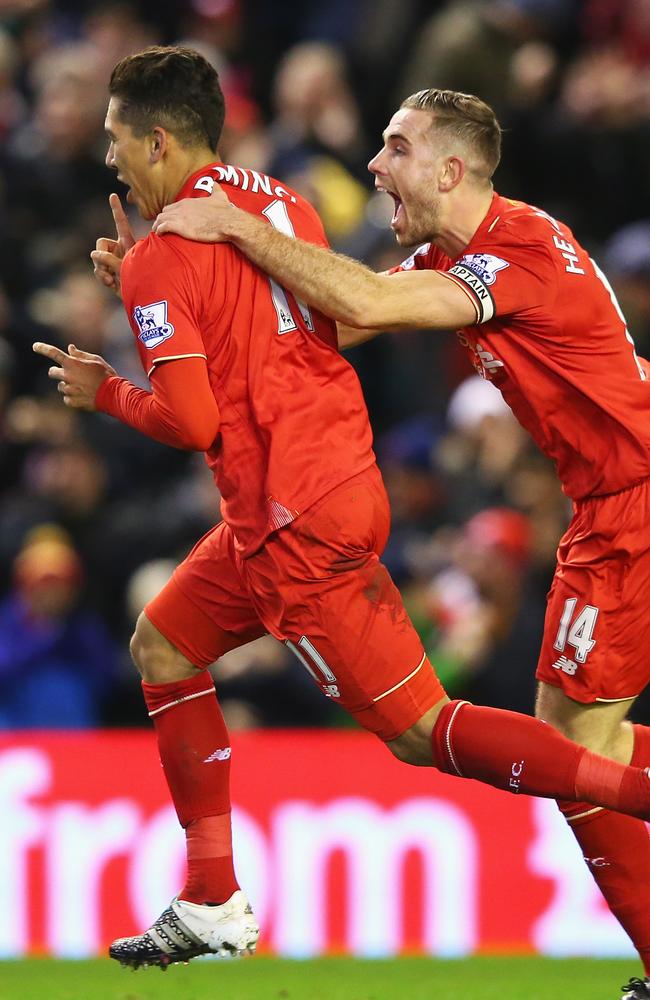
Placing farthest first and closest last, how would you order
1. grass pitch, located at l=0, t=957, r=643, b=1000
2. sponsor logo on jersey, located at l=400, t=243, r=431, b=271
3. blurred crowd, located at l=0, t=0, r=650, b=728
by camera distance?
blurred crowd, located at l=0, t=0, r=650, b=728, grass pitch, located at l=0, t=957, r=643, b=1000, sponsor logo on jersey, located at l=400, t=243, r=431, b=271

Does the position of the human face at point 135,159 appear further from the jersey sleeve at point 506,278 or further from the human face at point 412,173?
the jersey sleeve at point 506,278

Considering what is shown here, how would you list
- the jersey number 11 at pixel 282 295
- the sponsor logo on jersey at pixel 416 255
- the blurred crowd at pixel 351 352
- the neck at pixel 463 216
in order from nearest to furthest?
1. the jersey number 11 at pixel 282 295
2. the neck at pixel 463 216
3. the sponsor logo on jersey at pixel 416 255
4. the blurred crowd at pixel 351 352

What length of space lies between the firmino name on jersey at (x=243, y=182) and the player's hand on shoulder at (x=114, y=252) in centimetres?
34

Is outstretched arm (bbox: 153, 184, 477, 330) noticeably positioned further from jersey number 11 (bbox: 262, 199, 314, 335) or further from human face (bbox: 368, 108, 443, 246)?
human face (bbox: 368, 108, 443, 246)

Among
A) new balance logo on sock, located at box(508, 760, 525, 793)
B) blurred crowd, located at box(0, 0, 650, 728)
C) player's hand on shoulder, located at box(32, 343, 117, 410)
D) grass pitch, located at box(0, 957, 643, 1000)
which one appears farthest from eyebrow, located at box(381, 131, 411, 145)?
blurred crowd, located at box(0, 0, 650, 728)

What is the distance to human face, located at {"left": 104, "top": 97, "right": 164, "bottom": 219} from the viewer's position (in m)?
5.10

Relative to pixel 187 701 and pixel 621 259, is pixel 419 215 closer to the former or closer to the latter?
pixel 187 701

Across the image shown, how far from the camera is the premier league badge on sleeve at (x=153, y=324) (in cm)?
491

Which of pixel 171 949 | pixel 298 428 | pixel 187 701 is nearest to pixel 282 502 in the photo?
pixel 298 428

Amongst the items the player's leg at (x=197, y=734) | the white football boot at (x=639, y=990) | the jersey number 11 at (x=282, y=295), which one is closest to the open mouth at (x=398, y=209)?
the jersey number 11 at (x=282, y=295)

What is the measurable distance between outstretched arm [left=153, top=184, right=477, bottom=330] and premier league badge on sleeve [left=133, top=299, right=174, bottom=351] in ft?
0.75

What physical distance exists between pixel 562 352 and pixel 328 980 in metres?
3.33

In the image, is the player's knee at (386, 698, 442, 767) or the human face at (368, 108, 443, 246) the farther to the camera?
the human face at (368, 108, 443, 246)

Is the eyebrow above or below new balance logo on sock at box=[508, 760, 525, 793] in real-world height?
above
